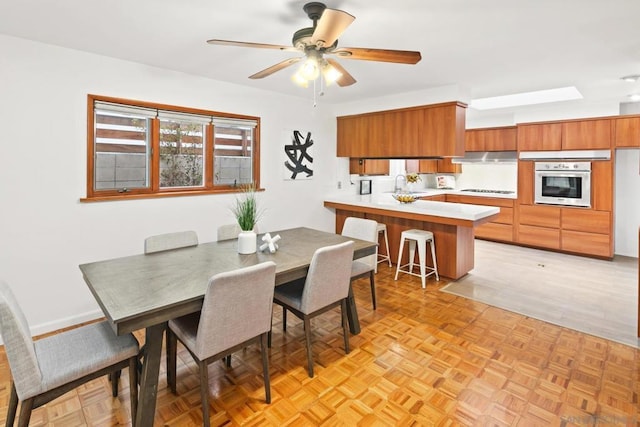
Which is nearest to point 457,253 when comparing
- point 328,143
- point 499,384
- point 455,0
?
point 499,384

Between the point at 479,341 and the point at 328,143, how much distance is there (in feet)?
11.1

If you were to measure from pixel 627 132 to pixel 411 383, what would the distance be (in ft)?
16.1

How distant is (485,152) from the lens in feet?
20.7

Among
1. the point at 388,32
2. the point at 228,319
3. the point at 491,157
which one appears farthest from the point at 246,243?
the point at 491,157

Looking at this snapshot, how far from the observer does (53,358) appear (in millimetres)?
1647

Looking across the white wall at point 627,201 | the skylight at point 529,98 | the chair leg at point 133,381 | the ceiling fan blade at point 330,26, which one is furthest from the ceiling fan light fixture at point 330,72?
the white wall at point 627,201

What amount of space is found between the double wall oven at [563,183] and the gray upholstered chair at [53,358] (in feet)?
19.4

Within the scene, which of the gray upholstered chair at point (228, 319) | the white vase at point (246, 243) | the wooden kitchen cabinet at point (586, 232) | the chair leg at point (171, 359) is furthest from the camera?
the wooden kitchen cabinet at point (586, 232)

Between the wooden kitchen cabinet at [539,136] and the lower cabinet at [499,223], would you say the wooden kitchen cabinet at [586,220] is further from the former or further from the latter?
the wooden kitchen cabinet at [539,136]

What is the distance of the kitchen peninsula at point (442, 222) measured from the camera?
154 inches

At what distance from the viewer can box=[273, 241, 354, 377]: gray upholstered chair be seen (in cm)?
228

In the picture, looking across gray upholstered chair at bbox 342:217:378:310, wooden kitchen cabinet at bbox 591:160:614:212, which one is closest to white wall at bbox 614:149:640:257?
wooden kitchen cabinet at bbox 591:160:614:212

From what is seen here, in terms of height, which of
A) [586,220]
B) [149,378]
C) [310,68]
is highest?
[310,68]

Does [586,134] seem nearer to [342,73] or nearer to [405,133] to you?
[405,133]
